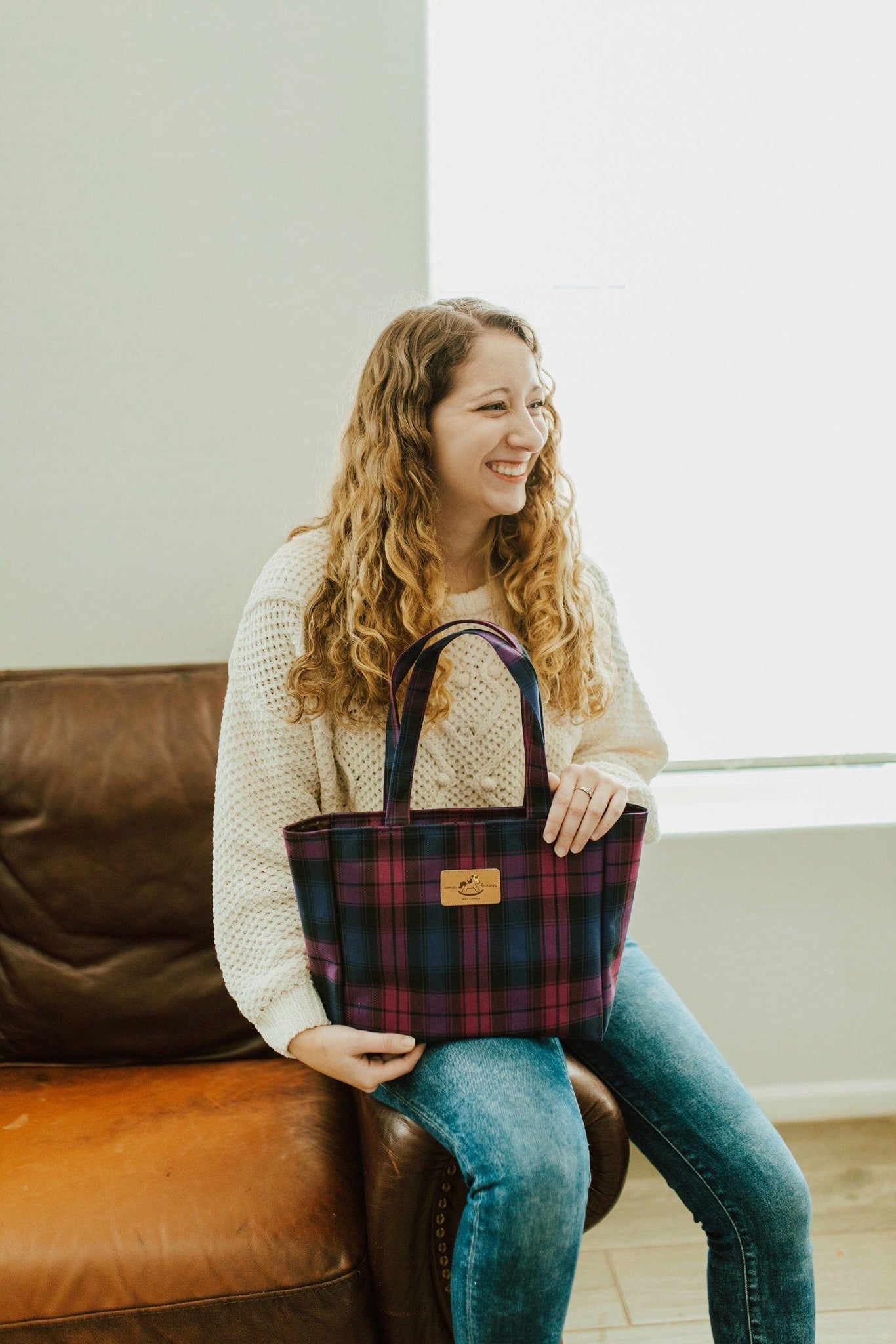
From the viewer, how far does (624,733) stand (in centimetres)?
137

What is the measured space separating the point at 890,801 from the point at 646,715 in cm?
82

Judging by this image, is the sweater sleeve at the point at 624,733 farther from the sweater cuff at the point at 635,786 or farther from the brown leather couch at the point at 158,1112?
the brown leather couch at the point at 158,1112

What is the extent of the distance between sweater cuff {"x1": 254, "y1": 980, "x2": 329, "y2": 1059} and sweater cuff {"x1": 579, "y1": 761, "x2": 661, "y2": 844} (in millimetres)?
439

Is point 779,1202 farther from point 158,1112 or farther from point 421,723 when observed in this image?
point 158,1112

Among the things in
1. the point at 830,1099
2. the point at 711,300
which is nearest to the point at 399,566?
the point at 711,300

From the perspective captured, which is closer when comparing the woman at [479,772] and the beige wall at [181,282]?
the woman at [479,772]

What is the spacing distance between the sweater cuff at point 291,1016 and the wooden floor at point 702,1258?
746 mm

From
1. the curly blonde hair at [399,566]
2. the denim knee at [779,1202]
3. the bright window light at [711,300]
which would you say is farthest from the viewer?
the bright window light at [711,300]

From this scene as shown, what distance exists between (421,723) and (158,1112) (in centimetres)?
70

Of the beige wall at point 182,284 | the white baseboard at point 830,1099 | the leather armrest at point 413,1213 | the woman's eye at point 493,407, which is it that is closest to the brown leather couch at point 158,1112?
the leather armrest at point 413,1213

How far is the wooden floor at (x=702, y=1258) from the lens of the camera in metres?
1.43

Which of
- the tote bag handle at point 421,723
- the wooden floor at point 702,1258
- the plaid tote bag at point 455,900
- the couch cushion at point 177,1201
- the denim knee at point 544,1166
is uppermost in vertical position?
the tote bag handle at point 421,723

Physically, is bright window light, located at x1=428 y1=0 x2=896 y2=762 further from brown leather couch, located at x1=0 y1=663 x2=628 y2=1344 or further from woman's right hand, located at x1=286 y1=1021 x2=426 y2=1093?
woman's right hand, located at x1=286 y1=1021 x2=426 y2=1093

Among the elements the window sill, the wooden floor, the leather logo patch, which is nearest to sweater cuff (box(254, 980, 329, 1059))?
the leather logo patch
